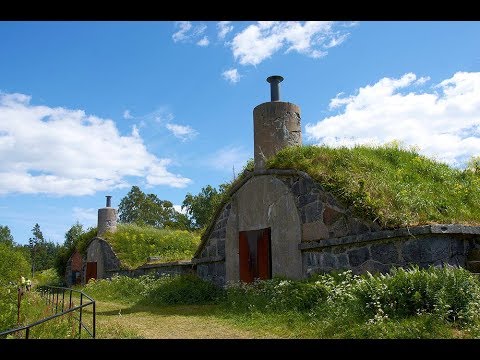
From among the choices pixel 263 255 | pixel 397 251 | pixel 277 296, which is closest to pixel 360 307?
pixel 397 251

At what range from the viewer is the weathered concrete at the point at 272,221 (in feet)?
31.5

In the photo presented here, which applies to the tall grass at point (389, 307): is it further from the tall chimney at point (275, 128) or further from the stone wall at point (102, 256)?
the stone wall at point (102, 256)

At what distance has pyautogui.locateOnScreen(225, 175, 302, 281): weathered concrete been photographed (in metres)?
9.60

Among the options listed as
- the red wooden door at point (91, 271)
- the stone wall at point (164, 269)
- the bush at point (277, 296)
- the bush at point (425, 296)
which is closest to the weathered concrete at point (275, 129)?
the bush at point (277, 296)

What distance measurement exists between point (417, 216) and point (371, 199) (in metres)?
0.87

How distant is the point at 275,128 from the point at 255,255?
3.22m

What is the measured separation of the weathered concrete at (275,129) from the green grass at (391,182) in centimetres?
44

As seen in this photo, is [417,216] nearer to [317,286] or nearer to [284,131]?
[317,286]

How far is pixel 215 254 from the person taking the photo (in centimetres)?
1218

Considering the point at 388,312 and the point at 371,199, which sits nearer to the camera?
the point at 388,312

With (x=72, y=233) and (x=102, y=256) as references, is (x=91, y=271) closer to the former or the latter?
(x=102, y=256)
